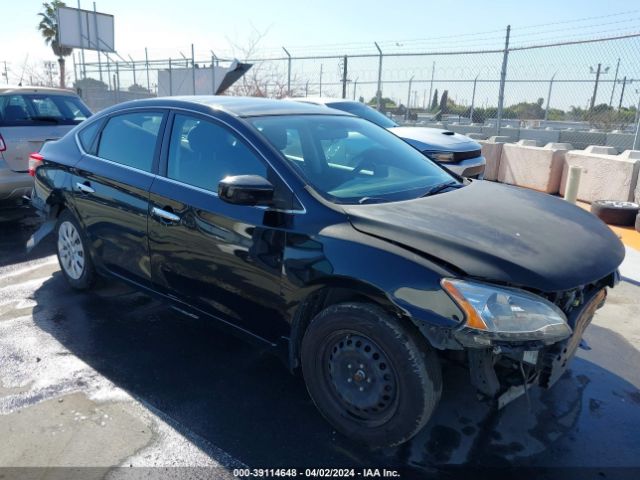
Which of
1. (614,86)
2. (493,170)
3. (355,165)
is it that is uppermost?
(614,86)

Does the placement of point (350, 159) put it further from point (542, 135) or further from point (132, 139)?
point (542, 135)

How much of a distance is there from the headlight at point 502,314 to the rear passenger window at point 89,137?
323 cm

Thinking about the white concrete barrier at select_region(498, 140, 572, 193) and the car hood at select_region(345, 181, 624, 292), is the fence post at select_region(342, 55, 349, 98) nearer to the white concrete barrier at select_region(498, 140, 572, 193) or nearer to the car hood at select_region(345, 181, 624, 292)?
the white concrete barrier at select_region(498, 140, 572, 193)

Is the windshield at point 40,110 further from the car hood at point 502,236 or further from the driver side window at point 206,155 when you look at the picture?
the car hood at point 502,236

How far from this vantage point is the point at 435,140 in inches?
310

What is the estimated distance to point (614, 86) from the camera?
39.0ft

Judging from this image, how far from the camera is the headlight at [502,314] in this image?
221 cm

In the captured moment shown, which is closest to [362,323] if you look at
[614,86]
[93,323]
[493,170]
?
[93,323]

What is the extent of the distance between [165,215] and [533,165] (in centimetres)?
785

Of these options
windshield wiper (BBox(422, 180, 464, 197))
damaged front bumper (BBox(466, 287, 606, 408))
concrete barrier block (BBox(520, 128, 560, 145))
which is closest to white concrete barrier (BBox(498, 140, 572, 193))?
concrete barrier block (BBox(520, 128, 560, 145))

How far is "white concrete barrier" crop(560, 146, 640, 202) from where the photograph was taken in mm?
7590

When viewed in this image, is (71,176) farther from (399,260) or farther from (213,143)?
(399,260)

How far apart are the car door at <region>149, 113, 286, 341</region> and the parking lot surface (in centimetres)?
37

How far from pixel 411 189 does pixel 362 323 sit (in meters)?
1.08
